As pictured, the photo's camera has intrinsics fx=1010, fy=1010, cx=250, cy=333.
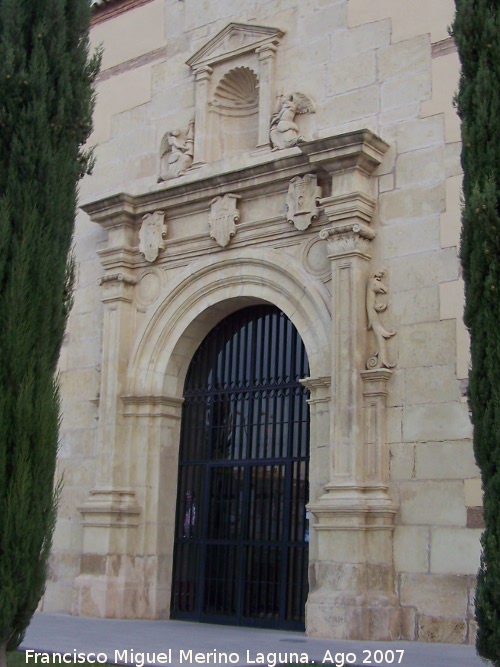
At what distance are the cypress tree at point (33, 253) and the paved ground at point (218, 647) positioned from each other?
4.81 ft

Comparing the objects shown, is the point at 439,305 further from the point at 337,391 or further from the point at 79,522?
the point at 79,522

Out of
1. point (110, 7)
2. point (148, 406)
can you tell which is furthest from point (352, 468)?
point (110, 7)

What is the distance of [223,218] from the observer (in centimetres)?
1086

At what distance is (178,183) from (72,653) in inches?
222

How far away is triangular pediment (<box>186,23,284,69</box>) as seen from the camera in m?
11.0

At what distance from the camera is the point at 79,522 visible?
11.6 metres

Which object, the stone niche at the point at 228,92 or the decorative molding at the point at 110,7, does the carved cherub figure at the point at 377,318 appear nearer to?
the stone niche at the point at 228,92

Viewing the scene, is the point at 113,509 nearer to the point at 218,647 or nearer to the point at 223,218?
the point at 218,647

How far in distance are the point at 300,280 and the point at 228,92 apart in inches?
108

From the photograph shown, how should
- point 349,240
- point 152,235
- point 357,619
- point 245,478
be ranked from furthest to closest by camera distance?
point 152,235 < point 245,478 < point 349,240 < point 357,619

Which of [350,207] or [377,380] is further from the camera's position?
[350,207]

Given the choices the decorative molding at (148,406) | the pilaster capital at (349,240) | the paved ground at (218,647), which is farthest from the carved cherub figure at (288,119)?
the paved ground at (218,647)

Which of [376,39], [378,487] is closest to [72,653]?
[378,487]

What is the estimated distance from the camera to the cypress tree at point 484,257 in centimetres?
602
